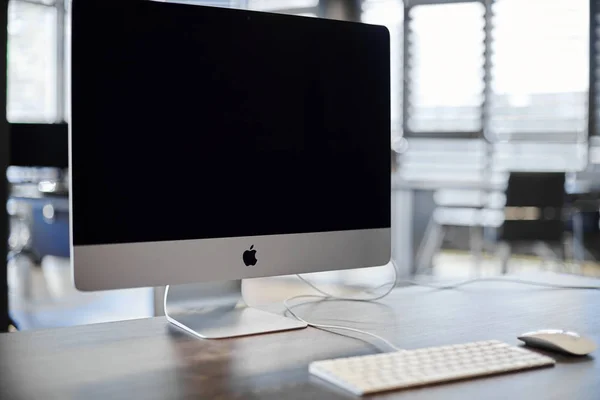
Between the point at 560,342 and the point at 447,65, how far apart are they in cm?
549

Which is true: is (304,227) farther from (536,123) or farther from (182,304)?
(536,123)

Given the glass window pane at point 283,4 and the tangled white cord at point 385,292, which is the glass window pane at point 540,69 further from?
the tangled white cord at point 385,292

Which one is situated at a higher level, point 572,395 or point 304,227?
point 304,227

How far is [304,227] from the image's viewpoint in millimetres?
1334

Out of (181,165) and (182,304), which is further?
(182,304)

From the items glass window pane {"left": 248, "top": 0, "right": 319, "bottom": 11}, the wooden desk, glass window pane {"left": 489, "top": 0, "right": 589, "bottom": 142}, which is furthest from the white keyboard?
glass window pane {"left": 489, "top": 0, "right": 589, "bottom": 142}

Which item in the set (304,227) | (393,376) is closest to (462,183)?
(304,227)

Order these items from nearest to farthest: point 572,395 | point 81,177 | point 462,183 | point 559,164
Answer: point 572,395
point 81,177
point 462,183
point 559,164

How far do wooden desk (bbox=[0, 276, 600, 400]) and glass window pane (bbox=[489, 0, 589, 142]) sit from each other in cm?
492

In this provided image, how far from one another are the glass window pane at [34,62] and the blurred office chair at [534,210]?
328cm

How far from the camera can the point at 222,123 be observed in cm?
125

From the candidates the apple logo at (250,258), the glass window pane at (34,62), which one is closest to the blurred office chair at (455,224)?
the glass window pane at (34,62)

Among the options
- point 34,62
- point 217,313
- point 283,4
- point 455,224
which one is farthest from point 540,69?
point 217,313

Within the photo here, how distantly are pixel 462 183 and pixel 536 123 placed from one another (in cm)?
102
